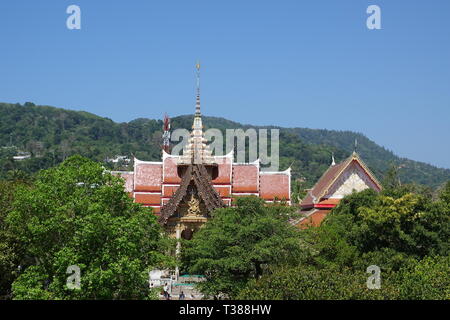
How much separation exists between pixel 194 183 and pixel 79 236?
23.1 metres

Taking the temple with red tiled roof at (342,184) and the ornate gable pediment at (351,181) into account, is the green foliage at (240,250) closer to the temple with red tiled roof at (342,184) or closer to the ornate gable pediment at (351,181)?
the temple with red tiled roof at (342,184)

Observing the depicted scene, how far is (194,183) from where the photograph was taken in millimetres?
45562

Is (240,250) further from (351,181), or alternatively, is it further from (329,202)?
(351,181)

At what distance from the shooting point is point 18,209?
79.3ft

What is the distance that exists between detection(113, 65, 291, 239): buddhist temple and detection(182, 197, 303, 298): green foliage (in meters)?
14.0

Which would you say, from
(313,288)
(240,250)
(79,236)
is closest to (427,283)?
(313,288)

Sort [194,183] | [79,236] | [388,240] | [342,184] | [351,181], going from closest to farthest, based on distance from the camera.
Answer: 1. [79,236]
2. [388,240]
3. [194,183]
4. [342,184]
5. [351,181]

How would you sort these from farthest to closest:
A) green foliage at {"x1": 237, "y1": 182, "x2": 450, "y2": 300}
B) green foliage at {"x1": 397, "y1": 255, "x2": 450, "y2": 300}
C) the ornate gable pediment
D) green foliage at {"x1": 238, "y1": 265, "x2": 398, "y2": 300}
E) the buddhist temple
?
the ornate gable pediment, the buddhist temple, green foliage at {"x1": 237, "y1": 182, "x2": 450, "y2": 300}, green foliage at {"x1": 397, "y1": 255, "x2": 450, "y2": 300}, green foliage at {"x1": 238, "y1": 265, "x2": 398, "y2": 300}

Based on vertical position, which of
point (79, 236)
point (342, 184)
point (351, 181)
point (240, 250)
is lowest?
point (240, 250)

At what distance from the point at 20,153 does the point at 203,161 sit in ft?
504

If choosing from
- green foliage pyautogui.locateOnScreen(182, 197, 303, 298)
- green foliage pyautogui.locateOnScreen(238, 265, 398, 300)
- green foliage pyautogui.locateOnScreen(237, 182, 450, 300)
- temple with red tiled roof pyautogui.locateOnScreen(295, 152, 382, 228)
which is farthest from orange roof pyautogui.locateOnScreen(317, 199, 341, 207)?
green foliage pyautogui.locateOnScreen(238, 265, 398, 300)

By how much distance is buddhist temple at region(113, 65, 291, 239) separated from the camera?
149 ft

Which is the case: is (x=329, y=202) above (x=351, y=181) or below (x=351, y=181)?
below

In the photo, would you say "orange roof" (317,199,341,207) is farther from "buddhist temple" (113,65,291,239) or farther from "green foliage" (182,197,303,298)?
"green foliage" (182,197,303,298)
